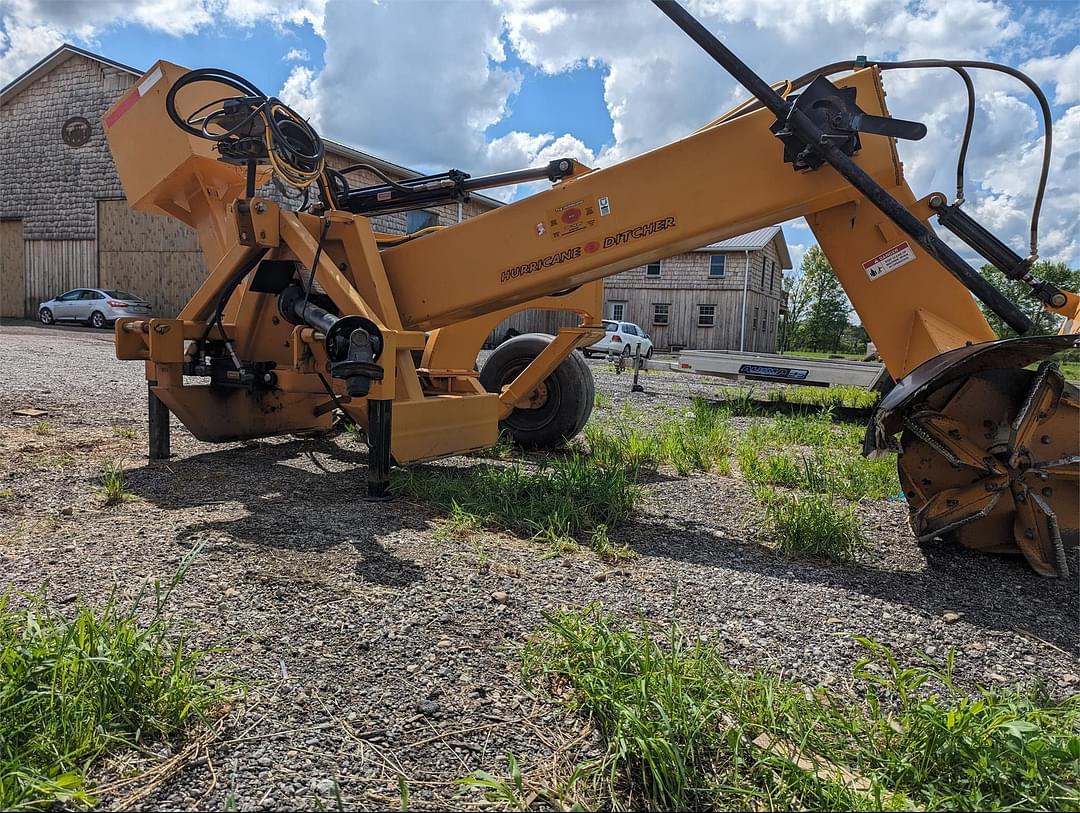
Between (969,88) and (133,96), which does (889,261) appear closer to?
(969,88)

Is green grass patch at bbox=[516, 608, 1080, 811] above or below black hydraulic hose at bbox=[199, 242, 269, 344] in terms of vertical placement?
below

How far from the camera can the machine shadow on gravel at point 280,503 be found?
3.24 m

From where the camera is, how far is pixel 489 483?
4.41 metres

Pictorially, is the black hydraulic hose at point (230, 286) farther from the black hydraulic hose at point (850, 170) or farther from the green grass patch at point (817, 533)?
the green grass patch at point (817, 533)

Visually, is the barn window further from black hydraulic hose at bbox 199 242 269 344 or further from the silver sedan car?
black hydraulic hose at bbox 199 242 269 344

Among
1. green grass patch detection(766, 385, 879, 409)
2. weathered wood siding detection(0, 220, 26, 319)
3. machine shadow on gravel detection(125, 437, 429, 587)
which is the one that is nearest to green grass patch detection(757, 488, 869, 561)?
machine shadow on gravel detection(125, 437, 429, 587)

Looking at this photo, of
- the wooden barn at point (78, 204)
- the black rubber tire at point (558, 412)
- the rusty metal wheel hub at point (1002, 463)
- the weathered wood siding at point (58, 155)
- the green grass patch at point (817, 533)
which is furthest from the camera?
the weathered wood siding at point (58, 155)

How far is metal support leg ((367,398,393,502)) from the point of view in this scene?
406 centimetres

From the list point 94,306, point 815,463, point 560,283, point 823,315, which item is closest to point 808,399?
point 815,463

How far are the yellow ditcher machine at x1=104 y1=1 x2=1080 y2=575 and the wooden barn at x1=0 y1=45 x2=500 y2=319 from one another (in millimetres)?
15604

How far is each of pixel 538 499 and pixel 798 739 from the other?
2.32 m

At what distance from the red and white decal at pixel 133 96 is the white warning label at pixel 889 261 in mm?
5096

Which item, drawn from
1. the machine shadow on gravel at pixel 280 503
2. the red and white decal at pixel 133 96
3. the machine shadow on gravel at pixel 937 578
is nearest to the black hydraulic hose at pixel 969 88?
the machine shadow on gravel at pixel 937 578

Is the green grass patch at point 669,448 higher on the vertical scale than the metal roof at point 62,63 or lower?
lower
